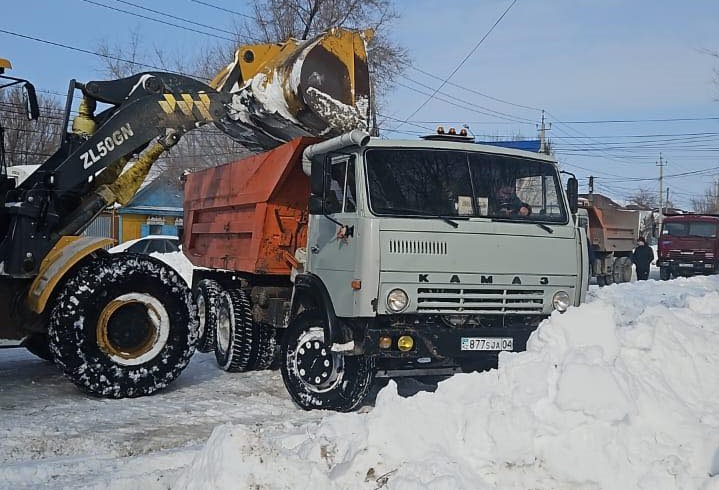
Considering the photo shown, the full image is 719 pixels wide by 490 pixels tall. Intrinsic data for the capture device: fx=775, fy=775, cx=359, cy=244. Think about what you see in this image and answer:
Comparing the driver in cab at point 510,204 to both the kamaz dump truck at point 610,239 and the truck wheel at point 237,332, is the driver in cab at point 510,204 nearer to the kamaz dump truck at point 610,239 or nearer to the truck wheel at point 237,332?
the truck wheel at point 237,332

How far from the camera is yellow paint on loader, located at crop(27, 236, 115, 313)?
7.53 meters

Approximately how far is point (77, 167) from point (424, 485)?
545cm

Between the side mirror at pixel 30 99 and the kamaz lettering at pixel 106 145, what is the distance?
675mm

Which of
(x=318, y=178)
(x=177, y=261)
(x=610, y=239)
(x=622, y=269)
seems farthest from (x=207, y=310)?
(x=622, y=269)

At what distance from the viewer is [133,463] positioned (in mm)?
5449

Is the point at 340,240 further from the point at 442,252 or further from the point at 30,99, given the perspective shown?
the point at 30,99

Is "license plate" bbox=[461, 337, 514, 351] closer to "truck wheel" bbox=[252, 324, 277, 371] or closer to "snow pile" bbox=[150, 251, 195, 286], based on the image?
"truck wheel" bbox=[252, 324, 277, 371]

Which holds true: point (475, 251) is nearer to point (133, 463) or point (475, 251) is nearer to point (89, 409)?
point (133, 463)

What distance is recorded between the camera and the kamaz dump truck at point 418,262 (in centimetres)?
660

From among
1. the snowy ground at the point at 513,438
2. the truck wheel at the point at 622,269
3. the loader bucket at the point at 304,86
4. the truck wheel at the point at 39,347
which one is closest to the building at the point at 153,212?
the truck wheel at the point at 622,269

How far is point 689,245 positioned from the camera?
29.2 m

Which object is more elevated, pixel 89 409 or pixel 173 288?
pixel 173 288

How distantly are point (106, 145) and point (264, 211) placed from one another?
1.75 meters

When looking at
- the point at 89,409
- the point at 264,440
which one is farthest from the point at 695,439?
the point at 89,409
